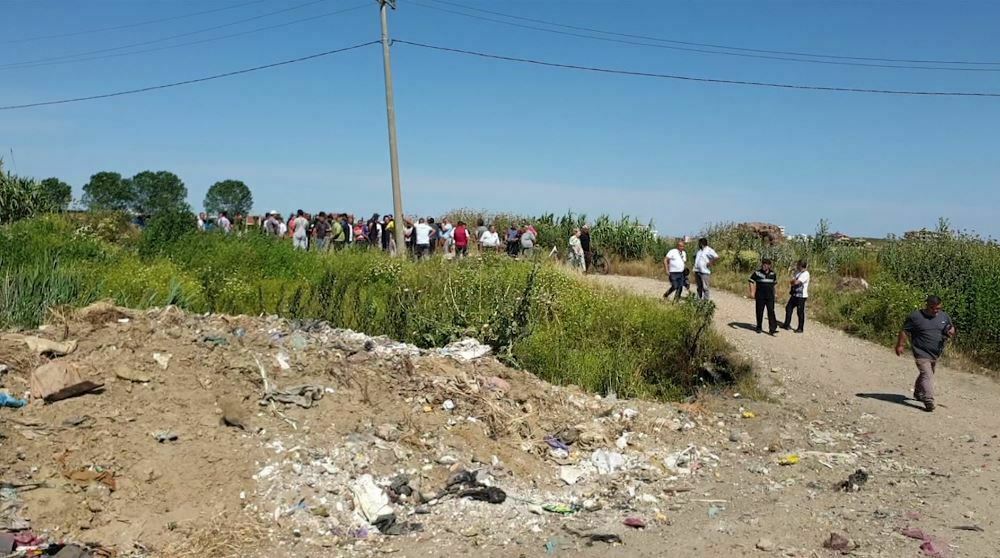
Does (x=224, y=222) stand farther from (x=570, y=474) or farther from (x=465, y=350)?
(x=570, y=474)

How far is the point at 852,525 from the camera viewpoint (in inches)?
262

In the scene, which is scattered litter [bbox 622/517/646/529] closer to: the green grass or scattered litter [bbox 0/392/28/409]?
scattered litter [bbox 0/392/28/409]

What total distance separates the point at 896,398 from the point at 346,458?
9.43m

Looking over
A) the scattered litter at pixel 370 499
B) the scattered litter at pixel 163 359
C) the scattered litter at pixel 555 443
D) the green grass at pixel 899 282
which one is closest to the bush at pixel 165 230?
the scattered litter at pixel 163 359

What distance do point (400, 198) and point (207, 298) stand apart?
7716 millimetres

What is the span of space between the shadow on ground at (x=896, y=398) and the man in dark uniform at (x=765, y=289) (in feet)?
10.3

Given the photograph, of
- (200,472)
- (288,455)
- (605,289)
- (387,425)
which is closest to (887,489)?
(387,425)

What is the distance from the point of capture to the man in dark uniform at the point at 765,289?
14.8 meters

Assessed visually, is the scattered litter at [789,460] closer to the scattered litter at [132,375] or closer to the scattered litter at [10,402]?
the scattered litter at [132,375]

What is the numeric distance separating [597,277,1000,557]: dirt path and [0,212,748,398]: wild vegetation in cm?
140

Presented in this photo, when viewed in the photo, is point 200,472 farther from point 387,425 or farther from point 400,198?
point 400,198

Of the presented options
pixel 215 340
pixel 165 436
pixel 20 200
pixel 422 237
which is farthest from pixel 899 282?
pixel 20 200

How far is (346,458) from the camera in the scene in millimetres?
6918

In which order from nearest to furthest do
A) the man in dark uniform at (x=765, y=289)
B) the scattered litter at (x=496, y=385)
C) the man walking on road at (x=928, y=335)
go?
the scattered litter at (x=496, y=385) → the man walking on road at (x=928, y=335) → the man in dark uniform at (x=765, y=289)
